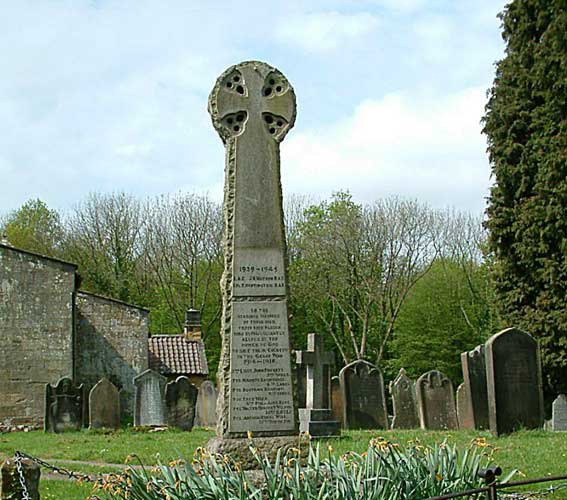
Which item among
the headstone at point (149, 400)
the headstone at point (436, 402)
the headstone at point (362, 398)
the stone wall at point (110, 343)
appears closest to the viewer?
the headstone at point (436, 402)

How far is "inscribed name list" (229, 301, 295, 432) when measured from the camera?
7.65m

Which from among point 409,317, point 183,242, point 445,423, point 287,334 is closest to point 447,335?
point 409,317

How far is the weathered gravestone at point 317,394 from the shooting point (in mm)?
15453

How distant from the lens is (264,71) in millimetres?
8219

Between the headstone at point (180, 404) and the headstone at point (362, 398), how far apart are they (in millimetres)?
3718

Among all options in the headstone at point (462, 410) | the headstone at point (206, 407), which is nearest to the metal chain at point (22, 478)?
the headstone at point (462, 410)

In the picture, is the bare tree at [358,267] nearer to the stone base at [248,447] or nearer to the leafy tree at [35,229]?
the leafy tree at [35,229]

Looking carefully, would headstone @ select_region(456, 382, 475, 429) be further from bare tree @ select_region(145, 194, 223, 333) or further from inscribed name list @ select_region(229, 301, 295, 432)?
bare tree @ select_region(145, 194, 223, 333)

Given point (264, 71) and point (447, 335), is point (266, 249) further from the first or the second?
point (447, 335)

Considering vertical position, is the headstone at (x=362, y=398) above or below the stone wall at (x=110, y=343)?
below

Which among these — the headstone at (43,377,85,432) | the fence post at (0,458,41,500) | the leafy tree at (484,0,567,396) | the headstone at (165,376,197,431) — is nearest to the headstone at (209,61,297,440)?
the fence post at (0,458,41,500)

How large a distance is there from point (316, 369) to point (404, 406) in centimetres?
335

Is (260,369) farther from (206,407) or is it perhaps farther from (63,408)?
(206,407)

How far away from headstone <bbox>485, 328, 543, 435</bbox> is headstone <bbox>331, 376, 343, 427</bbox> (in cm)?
547
